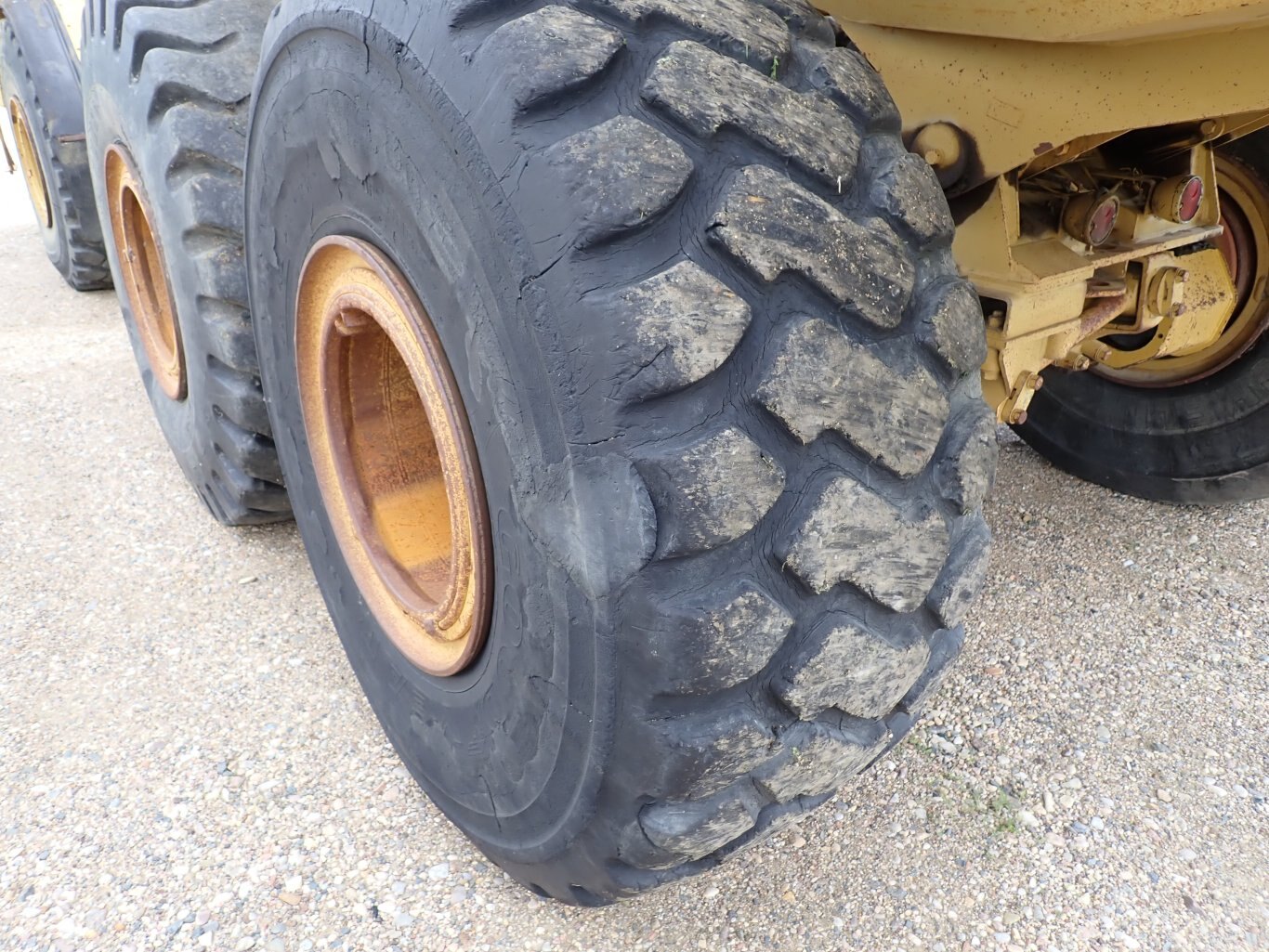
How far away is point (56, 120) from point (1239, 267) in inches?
158

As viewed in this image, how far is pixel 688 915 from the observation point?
140cm

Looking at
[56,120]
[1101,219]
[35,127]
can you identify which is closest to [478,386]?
[1101,219]

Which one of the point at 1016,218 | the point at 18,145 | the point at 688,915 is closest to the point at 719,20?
the point at 1016,218

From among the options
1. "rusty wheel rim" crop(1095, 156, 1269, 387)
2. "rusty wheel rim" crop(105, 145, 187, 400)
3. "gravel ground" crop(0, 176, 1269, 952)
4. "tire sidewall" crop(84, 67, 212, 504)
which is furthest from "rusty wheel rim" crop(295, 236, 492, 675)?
"rusty wheel rim" crop(1095, 156, 1269, 387)

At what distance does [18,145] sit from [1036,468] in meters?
4.83

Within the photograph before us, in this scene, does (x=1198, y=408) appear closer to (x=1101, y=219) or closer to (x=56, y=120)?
(x=1101, y=219)

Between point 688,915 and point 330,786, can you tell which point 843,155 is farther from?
point 330,786

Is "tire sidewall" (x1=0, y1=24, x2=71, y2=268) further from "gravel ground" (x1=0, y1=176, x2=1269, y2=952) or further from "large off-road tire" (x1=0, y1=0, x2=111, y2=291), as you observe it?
"gravel ground" (x1=0, y1=176, x2=1269, y2=952)

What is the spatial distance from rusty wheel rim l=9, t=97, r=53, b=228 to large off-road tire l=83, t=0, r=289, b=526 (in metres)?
2.53

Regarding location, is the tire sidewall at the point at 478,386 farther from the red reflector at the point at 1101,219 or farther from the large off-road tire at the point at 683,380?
the red reflector at the point at 1101,219

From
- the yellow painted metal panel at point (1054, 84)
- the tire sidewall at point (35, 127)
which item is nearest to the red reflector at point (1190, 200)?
the yellow painted metal panel at point (1054, 84)

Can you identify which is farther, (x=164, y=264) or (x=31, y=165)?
(x=31, y=165)

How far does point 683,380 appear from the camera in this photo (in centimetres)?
90

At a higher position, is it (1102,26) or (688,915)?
(1102,26)
